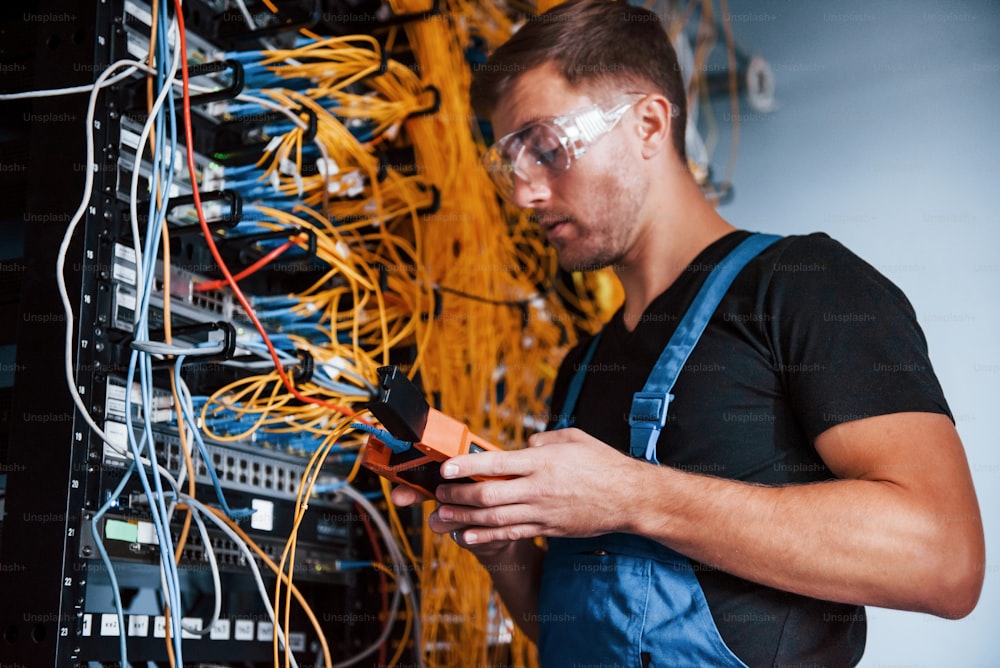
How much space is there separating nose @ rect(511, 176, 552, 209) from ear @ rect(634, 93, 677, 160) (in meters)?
0.19

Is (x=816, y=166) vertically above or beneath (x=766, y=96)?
beneath

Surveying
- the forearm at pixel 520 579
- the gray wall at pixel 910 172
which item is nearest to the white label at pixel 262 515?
the forearm at pixel 520 579

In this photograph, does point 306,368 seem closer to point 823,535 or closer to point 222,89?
point 222,89

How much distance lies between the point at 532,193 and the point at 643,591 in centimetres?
75

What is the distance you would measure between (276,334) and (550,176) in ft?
1.86

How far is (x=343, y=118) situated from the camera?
1903 millimetres

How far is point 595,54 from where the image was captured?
1.73m

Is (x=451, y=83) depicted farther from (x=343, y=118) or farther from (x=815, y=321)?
(x=815, y=321)

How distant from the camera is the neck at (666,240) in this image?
165 centimetres

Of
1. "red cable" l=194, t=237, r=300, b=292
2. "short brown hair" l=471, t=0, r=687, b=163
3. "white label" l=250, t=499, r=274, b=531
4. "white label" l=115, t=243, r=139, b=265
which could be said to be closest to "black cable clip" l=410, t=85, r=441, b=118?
"short brown hair" l=471, t=0, r=687, b=163

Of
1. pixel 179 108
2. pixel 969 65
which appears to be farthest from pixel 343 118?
pixel 969 65

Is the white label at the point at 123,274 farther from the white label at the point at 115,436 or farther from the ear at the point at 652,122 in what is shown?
the ear at the point at 652,122

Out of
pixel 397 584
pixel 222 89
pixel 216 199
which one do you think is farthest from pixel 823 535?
pixel 222 89

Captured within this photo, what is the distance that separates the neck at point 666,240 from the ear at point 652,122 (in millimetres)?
77
